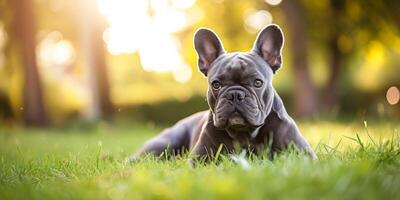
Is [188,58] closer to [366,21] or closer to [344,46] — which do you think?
[344,46]

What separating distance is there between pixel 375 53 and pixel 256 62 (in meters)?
15.8

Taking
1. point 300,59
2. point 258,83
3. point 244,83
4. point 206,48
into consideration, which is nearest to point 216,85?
point 244,83

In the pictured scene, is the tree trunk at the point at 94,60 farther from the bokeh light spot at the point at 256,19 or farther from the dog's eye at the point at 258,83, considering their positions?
the dog's eye at the point at 258,83

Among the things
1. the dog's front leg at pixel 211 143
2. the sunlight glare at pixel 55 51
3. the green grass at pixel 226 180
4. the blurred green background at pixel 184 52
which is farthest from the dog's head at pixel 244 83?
the sunlight glare at pixel 55 51

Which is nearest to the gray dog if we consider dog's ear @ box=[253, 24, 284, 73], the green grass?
dog's ear @ box=[253, 24, 284, 73]

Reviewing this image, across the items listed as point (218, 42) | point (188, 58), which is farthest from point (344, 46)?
point (218, 42)

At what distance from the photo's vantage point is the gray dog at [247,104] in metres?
5.30

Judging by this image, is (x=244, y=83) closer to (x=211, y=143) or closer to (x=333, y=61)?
(x=211, y=143)

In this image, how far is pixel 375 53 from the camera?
20.5 metres

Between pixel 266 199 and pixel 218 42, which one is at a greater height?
pixel 218 42

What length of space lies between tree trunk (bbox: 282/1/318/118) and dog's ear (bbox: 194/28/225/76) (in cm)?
1131

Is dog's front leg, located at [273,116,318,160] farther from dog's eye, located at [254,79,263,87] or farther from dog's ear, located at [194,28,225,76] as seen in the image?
dog's ear, located at [194,28,225,76]

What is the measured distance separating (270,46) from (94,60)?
14.3 meters

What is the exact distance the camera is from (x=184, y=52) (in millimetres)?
24547
